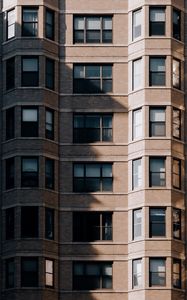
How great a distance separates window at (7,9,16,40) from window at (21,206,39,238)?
32.3 ft

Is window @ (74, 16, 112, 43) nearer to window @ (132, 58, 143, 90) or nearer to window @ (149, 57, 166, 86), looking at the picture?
window @ (132, 58, 143, 90)

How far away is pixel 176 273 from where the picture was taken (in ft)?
226

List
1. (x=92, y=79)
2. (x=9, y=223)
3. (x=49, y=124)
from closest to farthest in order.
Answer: (x=9, y=223), (x=49, y=124), (x=92, y=79)

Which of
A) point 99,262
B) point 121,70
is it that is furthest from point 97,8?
point 99,262

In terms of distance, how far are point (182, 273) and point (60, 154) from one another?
928 centimetres

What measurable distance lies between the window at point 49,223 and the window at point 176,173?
682cm

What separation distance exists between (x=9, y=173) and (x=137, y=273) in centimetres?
879

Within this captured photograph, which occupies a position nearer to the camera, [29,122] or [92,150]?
[29,122]

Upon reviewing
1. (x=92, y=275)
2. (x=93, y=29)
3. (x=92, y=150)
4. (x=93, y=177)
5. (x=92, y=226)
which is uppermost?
(x=93, y=29)

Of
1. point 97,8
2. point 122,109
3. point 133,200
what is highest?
point 97,8

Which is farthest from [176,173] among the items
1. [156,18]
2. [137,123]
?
[156,18]

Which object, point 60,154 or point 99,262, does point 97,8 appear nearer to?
point 60,154

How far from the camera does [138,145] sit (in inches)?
2763

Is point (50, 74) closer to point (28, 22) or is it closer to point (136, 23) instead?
point (28, 22)
